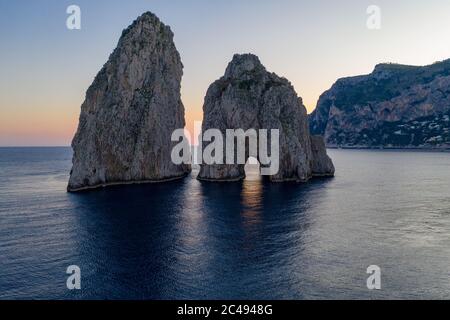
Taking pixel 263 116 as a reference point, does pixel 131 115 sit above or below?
above

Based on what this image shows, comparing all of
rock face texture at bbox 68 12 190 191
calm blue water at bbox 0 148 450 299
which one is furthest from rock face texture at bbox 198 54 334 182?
calm blue water at bbox 0 148 450 299

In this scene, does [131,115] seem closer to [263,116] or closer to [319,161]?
[263,116]

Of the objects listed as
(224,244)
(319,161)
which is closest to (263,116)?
(319,161)

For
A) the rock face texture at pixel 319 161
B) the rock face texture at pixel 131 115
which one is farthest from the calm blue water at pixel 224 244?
the rock face texture at pixel 319 161

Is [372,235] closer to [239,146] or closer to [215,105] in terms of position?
[239,146]

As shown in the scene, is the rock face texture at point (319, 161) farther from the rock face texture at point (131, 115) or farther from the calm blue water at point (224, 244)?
the rock face texture at point (131, 115)
